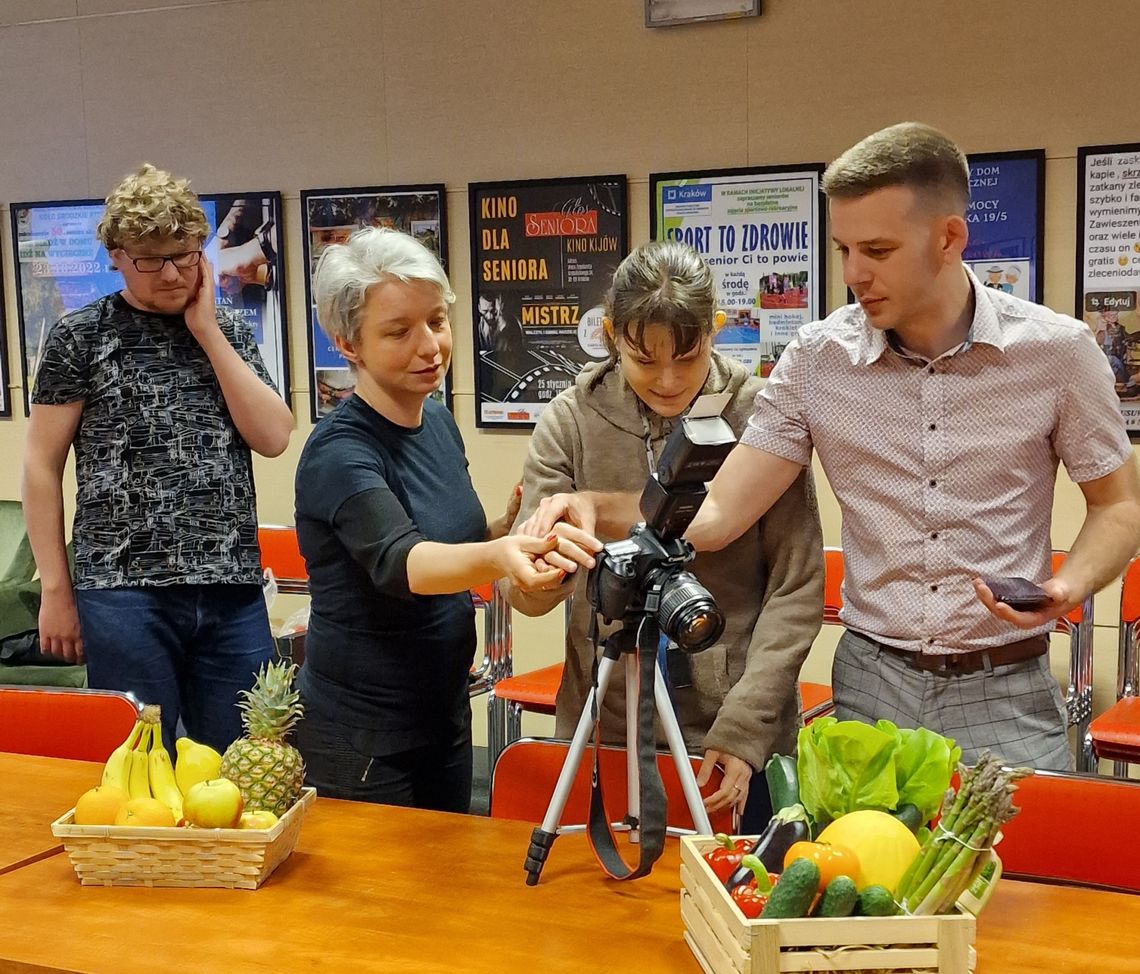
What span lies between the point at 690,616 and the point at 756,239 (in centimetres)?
276

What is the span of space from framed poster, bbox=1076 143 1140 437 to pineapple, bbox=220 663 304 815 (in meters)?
2.69

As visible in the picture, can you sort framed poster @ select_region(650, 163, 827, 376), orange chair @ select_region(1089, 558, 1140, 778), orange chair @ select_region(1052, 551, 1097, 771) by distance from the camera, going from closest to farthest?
1. orange chair @ select_region(1089, 558, 1140, 778)
2. orange chair @ select_region(1052, 551, 1097, 771)
3. framed poster @ select_region(650, 163, 827, 376)

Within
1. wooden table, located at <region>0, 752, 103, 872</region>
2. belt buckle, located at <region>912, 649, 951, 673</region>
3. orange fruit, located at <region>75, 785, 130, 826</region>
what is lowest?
wooden table, located at <region>0, 752, 103, 872</region>

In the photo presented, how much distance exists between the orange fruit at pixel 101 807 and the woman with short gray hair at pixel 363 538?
440 millimetres

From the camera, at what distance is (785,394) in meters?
2.12

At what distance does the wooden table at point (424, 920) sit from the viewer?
147cm

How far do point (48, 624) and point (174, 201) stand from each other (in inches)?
36.9

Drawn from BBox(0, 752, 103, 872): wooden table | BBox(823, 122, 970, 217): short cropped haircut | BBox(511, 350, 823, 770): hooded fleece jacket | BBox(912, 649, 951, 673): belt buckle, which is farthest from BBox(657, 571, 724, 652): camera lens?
BBox(0, 752, 103, 872): wooden table

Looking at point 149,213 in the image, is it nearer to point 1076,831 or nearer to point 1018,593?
point 1018,593

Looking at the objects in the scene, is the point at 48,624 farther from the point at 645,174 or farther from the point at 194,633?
the point at 645,174

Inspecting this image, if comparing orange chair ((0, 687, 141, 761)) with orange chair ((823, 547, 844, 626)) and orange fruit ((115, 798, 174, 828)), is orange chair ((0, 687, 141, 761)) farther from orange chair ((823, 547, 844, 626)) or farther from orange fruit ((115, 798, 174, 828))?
orange chair ((823, 547, 844, 626))

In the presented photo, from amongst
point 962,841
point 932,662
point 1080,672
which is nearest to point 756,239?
point 1080,672

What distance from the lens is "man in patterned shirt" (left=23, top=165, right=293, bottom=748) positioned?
2.68 m

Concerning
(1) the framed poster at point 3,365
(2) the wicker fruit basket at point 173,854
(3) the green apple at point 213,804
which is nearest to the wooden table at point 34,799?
(2) the wicker fruit basket at point 173,854
